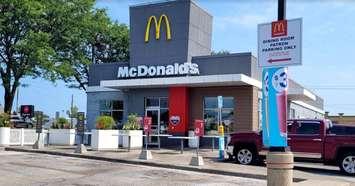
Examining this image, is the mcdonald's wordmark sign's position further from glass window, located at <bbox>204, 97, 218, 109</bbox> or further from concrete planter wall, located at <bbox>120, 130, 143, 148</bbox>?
glass window, located at <bbox>204, 97, 218, 109</bbox>

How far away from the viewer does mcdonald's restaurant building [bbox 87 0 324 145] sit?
93.5 feet

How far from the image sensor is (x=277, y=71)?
823 cm

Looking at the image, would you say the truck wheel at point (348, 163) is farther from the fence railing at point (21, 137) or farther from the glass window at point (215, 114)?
the fence railing at point (21, 137)

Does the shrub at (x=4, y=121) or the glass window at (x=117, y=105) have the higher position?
the glass window at (x=117, y=105)

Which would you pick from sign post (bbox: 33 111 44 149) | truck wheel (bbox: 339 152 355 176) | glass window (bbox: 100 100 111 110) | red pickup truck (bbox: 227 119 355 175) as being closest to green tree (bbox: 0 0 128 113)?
glass window (bbox: 100 100 111 110)

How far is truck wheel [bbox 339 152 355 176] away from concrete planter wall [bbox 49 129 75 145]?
15444 millimetres

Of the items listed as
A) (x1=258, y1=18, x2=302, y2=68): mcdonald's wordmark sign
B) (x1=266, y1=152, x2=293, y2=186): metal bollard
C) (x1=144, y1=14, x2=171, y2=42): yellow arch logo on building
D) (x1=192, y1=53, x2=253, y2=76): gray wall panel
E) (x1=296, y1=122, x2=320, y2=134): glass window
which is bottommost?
(x1=266, y1=152, x2=293, y2=186): metal bollard

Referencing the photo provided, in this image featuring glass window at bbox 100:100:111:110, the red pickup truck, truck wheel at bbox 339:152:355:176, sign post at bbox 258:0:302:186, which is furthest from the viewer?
glass window at bbox 100:100:111:110

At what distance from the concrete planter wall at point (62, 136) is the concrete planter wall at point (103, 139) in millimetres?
4094

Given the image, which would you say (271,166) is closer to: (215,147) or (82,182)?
(82,182)

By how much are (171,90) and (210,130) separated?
3.17 m

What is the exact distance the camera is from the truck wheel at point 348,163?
18.3 meters

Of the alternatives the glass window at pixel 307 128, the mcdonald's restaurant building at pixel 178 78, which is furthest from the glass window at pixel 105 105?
the glass window at pixel 307 128

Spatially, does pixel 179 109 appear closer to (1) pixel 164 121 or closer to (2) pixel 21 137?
(1) pixel 164 121
